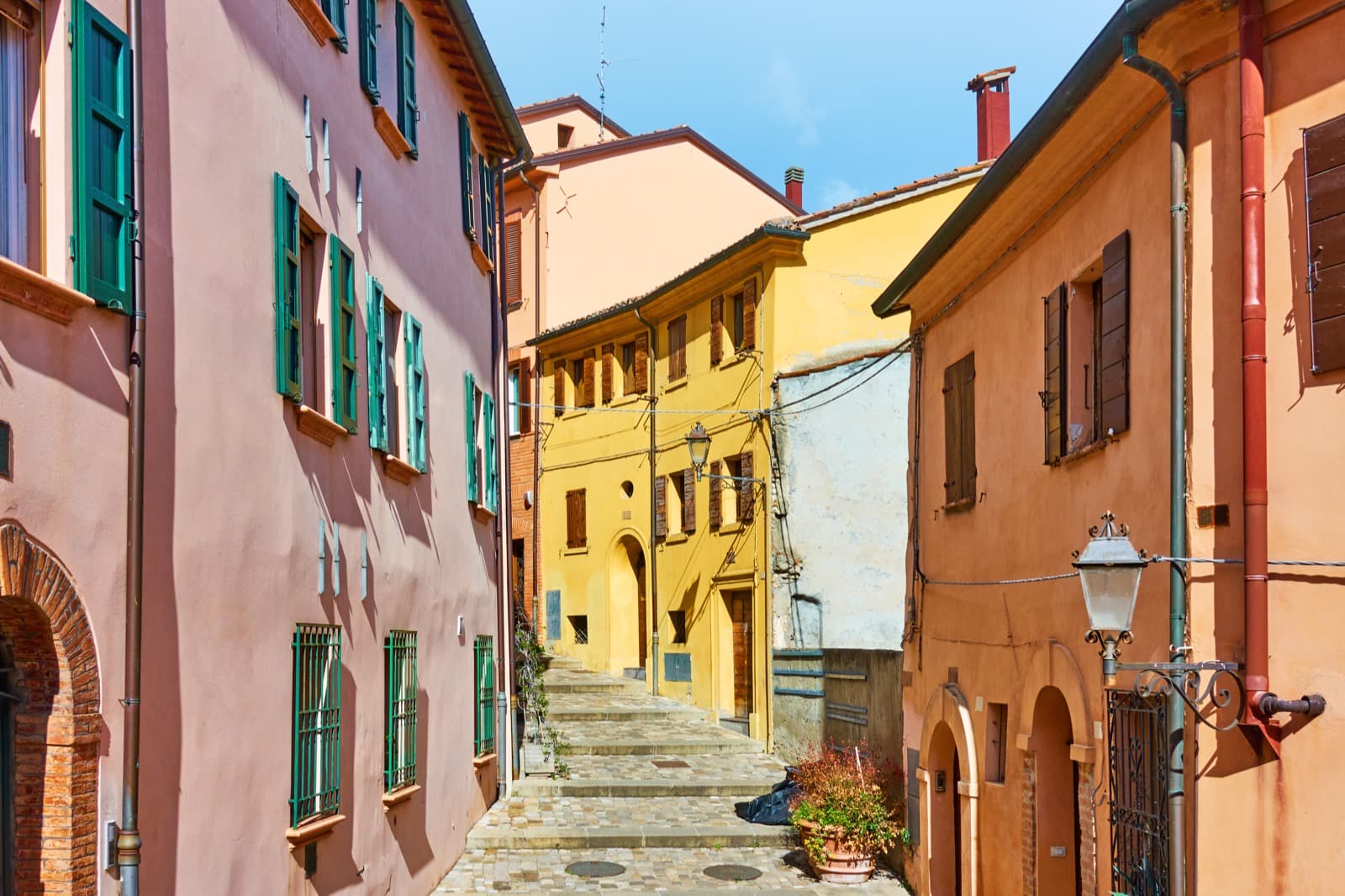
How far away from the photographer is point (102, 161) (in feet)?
21.6

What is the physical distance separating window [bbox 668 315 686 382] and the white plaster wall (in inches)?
171

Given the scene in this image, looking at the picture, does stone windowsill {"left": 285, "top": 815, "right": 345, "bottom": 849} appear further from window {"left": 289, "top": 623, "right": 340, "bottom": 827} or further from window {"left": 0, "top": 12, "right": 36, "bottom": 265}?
window {"left": 0, "top": 12, "right": 36, "bottom": 265}

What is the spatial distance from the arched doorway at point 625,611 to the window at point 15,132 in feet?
77.8

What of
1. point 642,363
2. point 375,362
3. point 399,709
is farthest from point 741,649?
point 375,362

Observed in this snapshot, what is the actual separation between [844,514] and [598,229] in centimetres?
1100

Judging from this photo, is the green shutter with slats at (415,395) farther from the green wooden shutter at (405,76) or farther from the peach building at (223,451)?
the green wooden shutter at (405,76)

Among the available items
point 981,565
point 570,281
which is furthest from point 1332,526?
point 570,281

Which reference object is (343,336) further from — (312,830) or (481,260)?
(481,260)

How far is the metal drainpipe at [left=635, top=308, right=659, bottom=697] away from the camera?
2808cm

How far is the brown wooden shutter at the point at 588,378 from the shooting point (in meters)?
30.5

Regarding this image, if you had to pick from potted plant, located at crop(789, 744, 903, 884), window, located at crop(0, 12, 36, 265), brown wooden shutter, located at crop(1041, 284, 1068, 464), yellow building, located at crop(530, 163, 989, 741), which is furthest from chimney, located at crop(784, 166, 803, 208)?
window, located at crop(0, 12, 36, 265)

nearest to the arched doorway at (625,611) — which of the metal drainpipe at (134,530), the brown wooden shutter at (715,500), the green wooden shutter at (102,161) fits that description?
the brown wooden shutter at (715,500)

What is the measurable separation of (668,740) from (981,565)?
11938 mm

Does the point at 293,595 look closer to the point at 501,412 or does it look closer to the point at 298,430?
the point at 298,430
